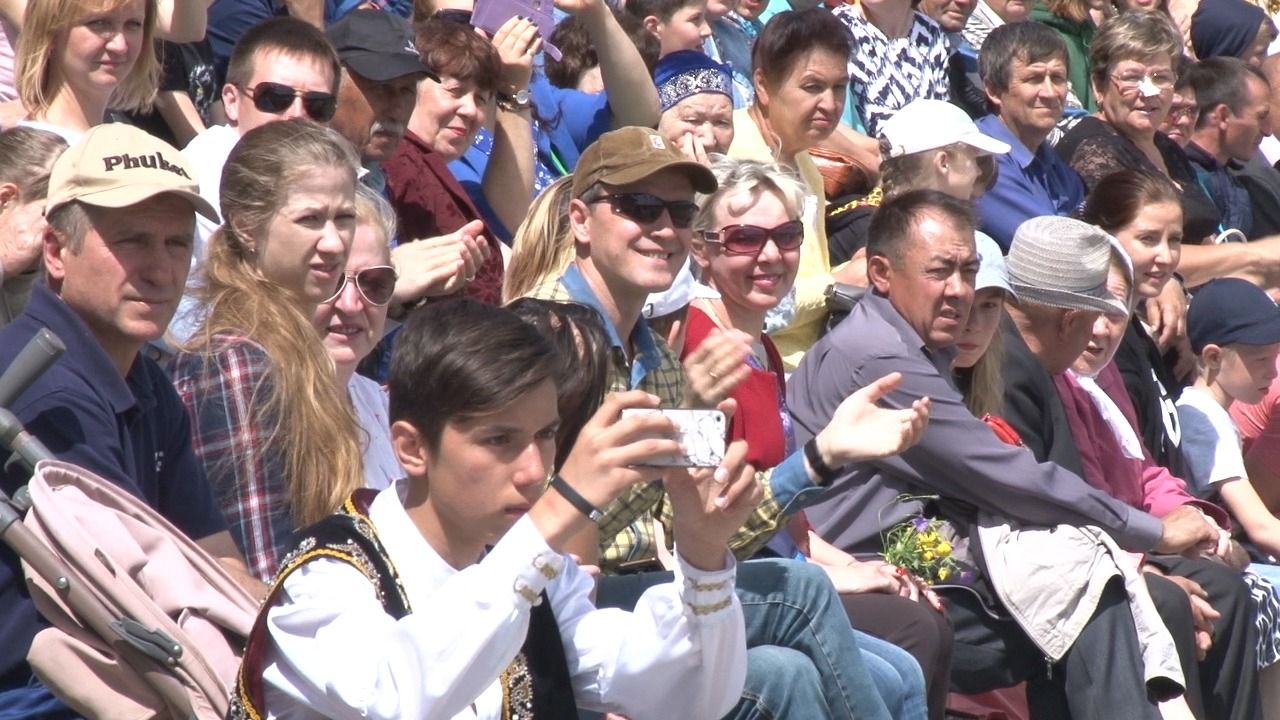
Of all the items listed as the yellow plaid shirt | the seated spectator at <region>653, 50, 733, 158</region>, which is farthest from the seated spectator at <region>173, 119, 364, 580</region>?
the seated spectator at <region>653, 50, 733, 158</region>

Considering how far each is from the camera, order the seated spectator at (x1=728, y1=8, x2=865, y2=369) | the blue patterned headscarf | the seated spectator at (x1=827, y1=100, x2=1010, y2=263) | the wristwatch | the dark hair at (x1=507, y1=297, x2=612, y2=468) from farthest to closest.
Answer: the seated spectator at (x1=827, y1=100, x2=1010, y2=263) → the seated spectator at (x1=728, y1=8, x2=865, y2=369) → the blue patterned headscarf → the wristwatch → the dark hair at (x1=507, y1=297, x2=612, y2=468)

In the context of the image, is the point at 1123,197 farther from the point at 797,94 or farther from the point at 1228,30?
the point at 1228,30

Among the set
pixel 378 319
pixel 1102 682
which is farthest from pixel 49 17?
pixel 1102 682

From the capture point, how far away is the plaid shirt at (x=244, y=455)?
167 inches

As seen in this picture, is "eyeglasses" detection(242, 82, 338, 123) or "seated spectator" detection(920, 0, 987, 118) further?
"seated spectator" detection(920, 0, 987, 118)

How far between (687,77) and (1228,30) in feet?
20.0

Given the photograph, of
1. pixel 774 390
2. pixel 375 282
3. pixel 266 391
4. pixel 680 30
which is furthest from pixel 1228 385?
pixel 266 391

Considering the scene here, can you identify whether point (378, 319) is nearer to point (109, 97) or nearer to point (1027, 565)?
point (109, 97)

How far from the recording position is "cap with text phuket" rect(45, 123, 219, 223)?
12.7ft

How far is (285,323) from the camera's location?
439cm

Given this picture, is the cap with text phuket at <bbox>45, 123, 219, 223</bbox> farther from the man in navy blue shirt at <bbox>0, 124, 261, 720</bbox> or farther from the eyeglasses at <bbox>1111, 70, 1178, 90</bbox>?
the eyeglasses at <bbox>1111, 70, 1178, 90</bbox>

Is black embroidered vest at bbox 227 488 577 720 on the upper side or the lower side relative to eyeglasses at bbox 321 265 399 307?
upper

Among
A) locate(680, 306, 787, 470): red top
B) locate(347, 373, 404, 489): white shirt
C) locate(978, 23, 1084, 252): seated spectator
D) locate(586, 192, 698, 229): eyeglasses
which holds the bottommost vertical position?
locate(978, 23, 1084, 252): seated spectator

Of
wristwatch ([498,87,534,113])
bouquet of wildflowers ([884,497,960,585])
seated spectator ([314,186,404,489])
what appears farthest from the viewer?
wristwatch ([498,87,534,113])
